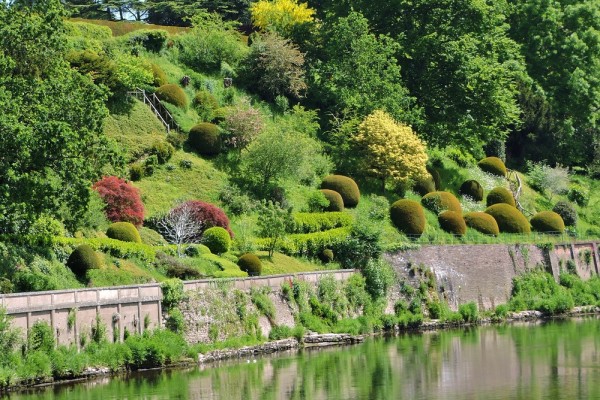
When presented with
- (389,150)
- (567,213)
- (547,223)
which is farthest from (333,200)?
Answer: (567,213)

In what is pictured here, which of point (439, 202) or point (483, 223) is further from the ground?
point (439, 202)

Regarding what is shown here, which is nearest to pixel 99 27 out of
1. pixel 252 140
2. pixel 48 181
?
pixel 252 140

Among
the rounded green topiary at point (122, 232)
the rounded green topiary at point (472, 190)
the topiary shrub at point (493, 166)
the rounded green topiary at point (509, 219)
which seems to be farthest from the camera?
the topiary shrub at point (493, 166)

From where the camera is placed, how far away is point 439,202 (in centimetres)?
7281

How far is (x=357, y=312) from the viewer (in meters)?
57.1

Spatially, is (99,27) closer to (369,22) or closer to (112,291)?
(369,22)

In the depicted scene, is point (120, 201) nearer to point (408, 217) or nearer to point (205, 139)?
point (205, 139)

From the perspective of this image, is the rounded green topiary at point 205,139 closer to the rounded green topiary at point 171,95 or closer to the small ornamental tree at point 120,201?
the rounded green topiary at point 171,95

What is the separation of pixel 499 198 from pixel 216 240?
87.9 ft

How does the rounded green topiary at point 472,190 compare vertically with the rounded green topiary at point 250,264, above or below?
above

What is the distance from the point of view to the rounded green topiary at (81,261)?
4841 centimetres

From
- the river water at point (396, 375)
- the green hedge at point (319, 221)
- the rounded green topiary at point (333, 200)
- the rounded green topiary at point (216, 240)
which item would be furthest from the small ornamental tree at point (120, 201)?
the rounded green topiary at point (333, 200)

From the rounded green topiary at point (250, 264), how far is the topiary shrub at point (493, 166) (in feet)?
102

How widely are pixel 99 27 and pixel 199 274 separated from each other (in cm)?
3056
